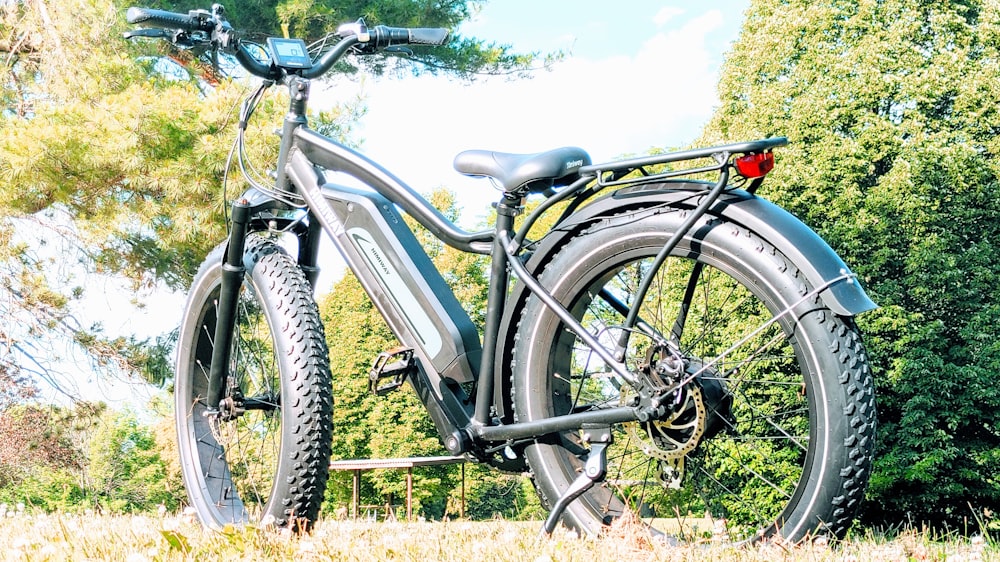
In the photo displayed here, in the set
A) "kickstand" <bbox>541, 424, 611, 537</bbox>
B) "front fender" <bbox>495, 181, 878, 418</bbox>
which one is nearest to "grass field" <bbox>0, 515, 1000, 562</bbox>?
"kickstand" <bbox>541, 424, 611, 537</bbox>

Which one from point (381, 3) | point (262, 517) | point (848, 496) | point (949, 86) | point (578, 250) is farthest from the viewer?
point (381, 3)

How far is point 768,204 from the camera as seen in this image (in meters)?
2.34

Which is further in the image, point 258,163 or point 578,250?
point 258,163

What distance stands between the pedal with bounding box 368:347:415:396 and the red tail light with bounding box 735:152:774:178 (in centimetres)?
116

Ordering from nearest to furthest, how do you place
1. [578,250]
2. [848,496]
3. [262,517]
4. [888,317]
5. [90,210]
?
[848,496]
[578,250]
[262,517]
[888,317]
[90,210]

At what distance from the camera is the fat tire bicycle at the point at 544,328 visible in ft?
7.37

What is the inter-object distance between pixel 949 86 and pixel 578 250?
1197 cm

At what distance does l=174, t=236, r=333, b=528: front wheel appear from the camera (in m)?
2.96

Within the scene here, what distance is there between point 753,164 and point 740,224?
0.48 ft

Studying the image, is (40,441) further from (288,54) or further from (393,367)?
(393,367)

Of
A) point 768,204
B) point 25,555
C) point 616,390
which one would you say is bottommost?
point 25,555

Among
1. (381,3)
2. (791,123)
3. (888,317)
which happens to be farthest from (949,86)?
(381,3)

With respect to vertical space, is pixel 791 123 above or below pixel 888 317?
above

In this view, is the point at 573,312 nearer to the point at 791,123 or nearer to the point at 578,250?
the point at 578,250
